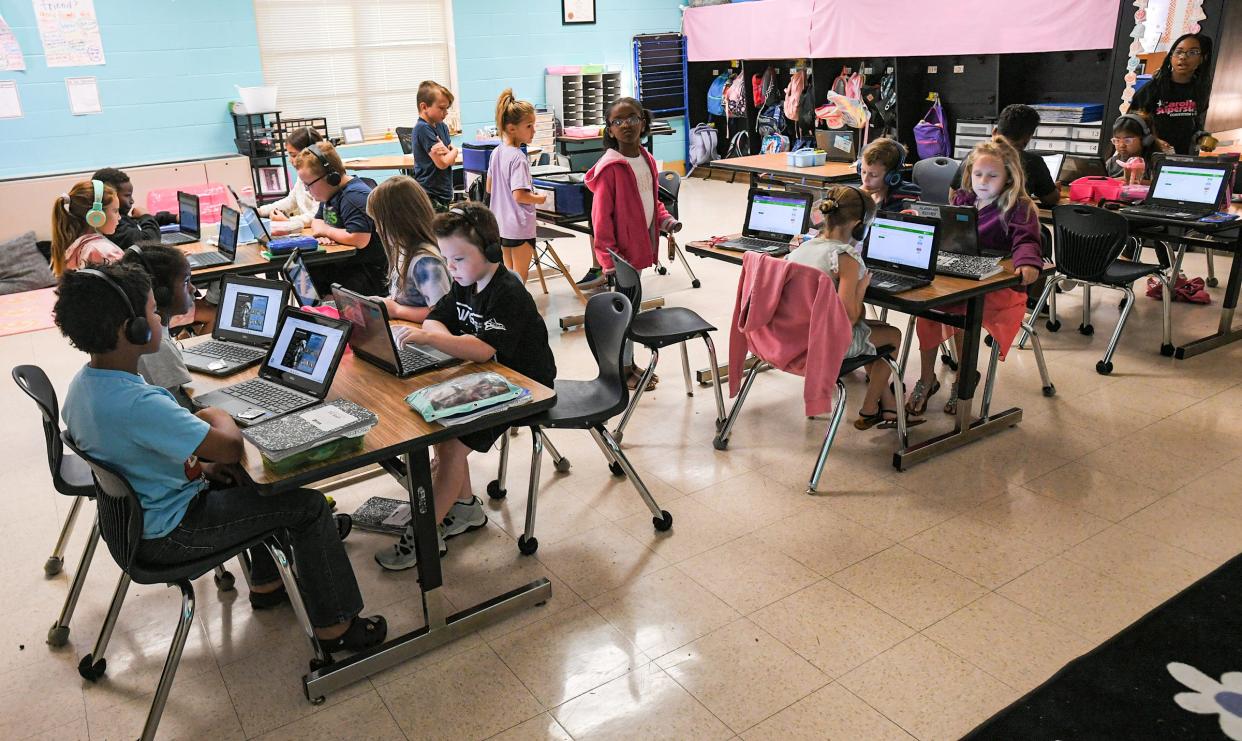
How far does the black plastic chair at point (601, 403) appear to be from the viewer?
3070 millimetres

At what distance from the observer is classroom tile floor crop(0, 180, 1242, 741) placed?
240 cm

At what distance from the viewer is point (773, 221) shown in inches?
174

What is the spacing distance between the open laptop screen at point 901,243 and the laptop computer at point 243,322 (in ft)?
7.57

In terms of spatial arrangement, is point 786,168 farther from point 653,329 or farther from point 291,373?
point 291,373

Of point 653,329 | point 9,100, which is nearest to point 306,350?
point 653,329

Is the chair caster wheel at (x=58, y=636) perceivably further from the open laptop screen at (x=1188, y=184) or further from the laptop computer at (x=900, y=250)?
the open laptop screen at (x=1188, y=184)

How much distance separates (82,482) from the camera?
2658 millimetres

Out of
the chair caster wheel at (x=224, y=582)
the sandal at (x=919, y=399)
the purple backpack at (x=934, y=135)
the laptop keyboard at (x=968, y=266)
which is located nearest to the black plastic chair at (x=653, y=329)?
the sandal at (x=919, y=399)

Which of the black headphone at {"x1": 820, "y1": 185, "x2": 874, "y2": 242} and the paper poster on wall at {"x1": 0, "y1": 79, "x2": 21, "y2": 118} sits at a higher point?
the paper poster on wall at {"x1": 0, "y1": 79, "x2": 21, "y2": 118}

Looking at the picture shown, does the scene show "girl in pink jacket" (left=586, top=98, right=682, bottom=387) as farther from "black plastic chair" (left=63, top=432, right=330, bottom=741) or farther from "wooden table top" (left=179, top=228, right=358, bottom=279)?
"black plastic chair" (left=63, top=432, right=330, bottom=741)

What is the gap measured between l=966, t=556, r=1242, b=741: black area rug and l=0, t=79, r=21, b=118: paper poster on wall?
27.1 ft

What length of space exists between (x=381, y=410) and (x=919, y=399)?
256 cm

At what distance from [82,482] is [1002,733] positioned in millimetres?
2570

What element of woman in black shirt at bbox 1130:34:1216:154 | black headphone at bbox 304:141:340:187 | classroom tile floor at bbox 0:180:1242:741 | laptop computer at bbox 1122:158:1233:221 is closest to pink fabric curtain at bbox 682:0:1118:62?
woman in black shirt at bbox 1130:34:1216:154
